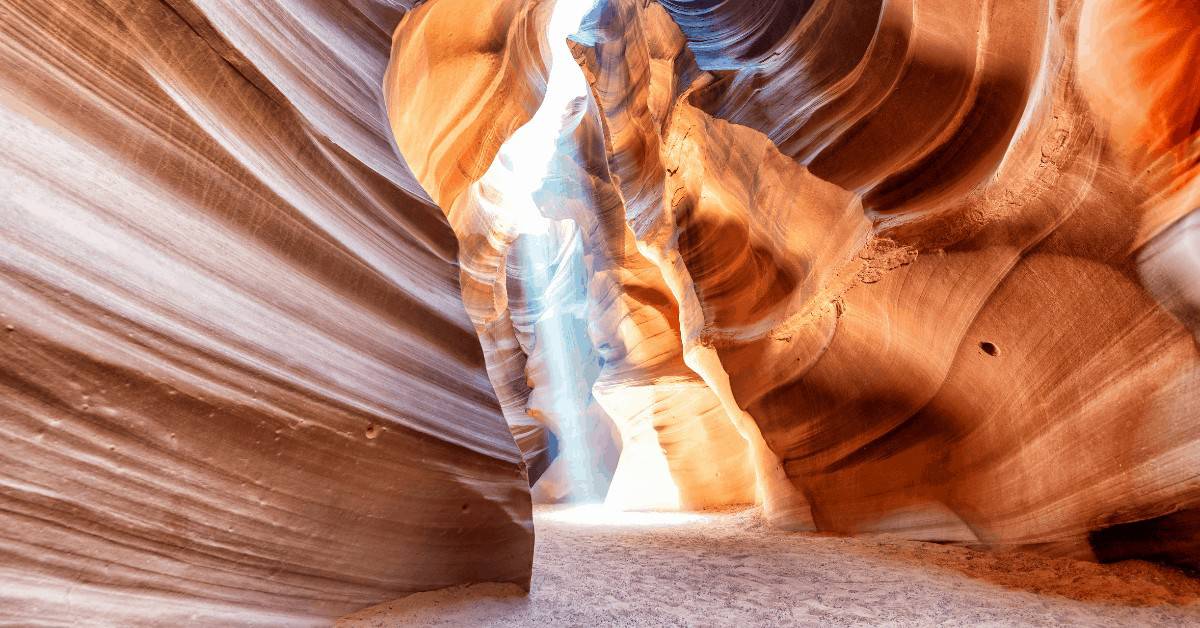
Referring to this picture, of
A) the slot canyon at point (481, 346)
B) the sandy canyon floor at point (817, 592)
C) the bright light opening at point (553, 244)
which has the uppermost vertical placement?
the bright light opening at point (553, 244)

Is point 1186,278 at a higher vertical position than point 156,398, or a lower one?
higher

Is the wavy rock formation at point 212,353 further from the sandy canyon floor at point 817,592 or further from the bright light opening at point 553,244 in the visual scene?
the bright light opening at point 553,244

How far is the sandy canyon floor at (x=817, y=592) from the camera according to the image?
2258mm

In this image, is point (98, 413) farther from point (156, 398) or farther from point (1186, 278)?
point (1186, 278)

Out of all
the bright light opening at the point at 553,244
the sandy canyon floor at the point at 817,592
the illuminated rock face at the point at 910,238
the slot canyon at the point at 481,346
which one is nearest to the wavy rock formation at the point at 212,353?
the slot canyon at the point at 481,346

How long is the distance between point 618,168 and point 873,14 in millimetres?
4089

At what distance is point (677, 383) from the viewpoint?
861cm

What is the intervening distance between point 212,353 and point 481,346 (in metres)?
1.73

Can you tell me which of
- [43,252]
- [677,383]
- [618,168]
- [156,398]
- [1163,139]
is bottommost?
[156,398]

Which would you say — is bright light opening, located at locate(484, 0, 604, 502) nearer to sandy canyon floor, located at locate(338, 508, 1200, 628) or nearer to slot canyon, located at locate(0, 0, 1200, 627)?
slot canyon, located at locate(0, 0, 1200, 627)

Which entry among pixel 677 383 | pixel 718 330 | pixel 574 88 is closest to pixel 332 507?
pixel 718 330

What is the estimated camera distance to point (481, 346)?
11.4 ft

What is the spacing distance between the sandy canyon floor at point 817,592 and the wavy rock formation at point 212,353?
0.81 ft

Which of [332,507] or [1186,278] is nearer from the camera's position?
[332,507]
